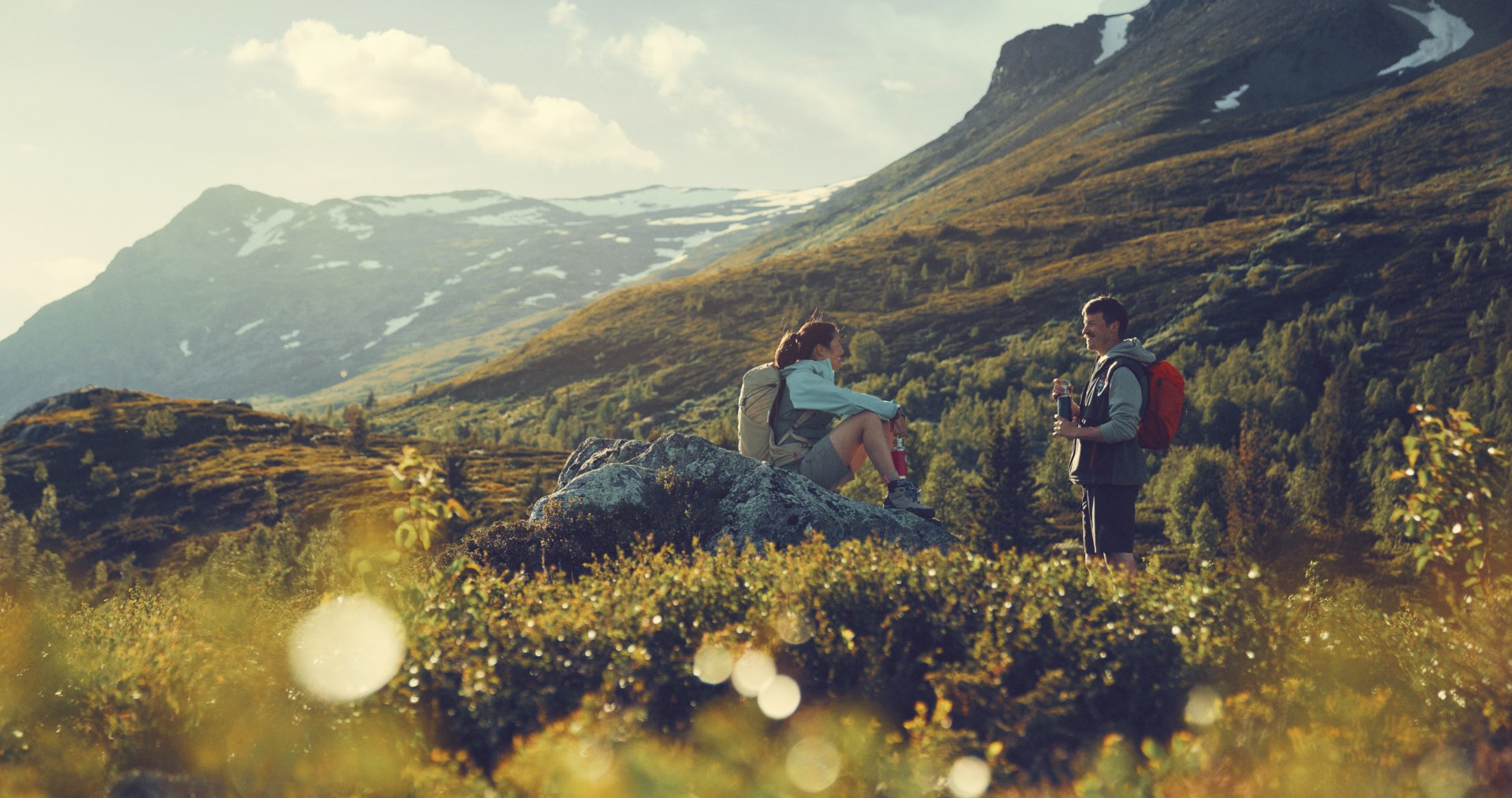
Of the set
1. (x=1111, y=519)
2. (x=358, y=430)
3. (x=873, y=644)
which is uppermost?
(x=873, y=644)

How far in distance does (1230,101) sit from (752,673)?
683ft

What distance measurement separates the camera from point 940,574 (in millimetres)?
5492

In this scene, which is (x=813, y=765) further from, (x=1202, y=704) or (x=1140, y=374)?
(x=1140, y=374)

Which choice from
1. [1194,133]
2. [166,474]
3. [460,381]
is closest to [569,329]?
[460,381]

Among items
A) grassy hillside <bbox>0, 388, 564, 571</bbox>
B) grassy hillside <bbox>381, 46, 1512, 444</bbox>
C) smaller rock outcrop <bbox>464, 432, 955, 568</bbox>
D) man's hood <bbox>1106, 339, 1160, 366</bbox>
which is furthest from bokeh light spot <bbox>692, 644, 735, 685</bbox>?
grassy hillside <bbox>381, 46, 1512, 444</bbox>

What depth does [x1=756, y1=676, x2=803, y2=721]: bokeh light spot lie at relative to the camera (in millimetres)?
4465

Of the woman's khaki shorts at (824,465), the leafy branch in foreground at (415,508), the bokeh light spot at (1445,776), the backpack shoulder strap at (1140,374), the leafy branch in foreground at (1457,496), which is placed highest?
the leafy branch in foreground at (415,508)

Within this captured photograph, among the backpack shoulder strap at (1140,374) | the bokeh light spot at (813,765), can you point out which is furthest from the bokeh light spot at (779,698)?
the backpack shoulder strap at (1140,374)

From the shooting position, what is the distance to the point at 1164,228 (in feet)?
438

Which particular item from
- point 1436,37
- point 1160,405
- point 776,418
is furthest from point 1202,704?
point 1436,37

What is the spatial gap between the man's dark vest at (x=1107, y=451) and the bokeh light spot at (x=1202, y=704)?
3036 mm

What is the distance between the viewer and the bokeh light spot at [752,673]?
4.62 meters

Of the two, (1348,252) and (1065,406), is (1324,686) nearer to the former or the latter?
(1065,406)

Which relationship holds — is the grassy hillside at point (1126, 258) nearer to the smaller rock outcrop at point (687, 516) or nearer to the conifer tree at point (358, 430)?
the conifer tree at point (358, 430)
